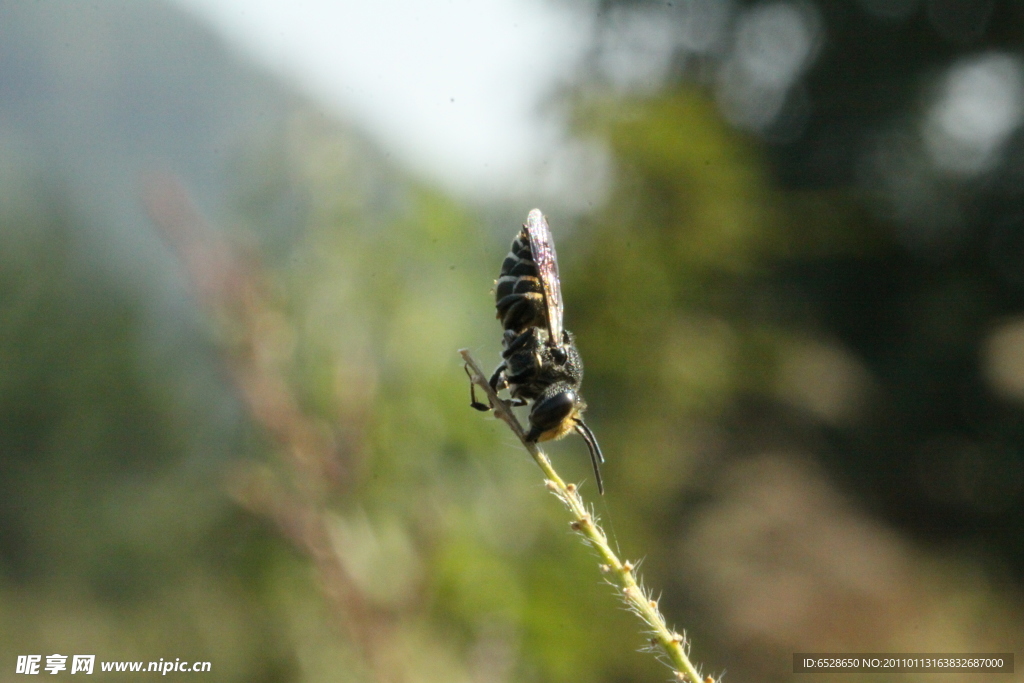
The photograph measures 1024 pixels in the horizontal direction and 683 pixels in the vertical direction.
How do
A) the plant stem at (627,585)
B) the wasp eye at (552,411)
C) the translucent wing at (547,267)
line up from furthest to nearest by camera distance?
the translucent wing at (547,267), the wasp eye at (552,411), the plant stem at (627,585)

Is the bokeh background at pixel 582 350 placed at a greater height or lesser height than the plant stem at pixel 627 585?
greater

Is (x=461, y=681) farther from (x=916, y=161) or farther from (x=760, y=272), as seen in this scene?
(x=916, y=161)

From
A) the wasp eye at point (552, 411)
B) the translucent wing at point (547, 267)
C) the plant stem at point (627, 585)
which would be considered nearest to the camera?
the plant stem at point (627, 585)

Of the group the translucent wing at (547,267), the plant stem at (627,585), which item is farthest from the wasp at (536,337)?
the plant stem at (627,585)

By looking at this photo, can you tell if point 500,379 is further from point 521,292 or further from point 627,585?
point 627,585

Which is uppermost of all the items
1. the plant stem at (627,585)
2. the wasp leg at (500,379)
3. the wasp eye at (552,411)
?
the wasp leg at (500,379)

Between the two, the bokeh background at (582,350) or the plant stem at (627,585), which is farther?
the bokeh background at (582,350)

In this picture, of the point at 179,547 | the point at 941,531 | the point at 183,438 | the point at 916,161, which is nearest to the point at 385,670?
the point at 179,547

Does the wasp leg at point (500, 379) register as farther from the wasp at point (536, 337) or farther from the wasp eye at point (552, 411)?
the wasp eye at point (552, 411)

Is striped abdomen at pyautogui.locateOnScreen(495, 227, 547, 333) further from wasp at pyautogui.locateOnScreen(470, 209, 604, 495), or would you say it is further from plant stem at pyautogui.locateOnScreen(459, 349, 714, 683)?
plant stem at pyautogui.locateOnScreen(459, 349, 714, 683)
